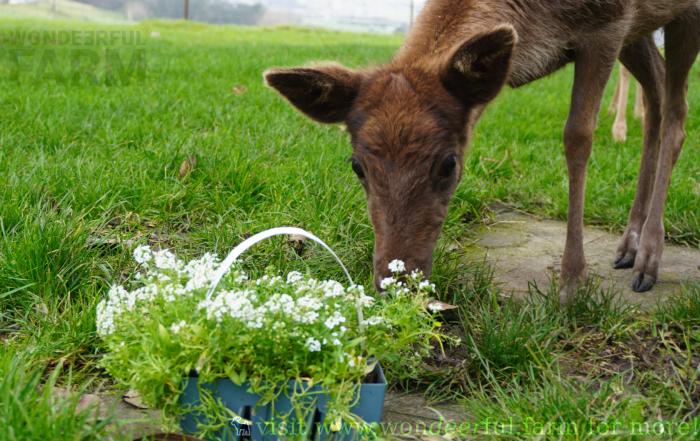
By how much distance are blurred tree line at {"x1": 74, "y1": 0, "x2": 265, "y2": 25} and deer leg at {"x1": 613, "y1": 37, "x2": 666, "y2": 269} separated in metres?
52.4

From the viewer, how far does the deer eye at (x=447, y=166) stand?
3.33 metres

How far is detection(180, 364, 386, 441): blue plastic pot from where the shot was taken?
2.22 metres

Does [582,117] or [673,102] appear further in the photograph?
[673,102]

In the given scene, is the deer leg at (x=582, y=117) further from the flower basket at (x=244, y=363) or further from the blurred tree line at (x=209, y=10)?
the blurred tree line at (x=209, y=10)

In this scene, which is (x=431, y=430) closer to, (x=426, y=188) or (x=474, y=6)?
(x=426, y=188)

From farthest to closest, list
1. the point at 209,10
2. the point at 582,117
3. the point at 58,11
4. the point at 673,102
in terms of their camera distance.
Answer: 1. the point at 209,10
2. the point at 58,11
3. the point at 673,102
4. the point at 582,117

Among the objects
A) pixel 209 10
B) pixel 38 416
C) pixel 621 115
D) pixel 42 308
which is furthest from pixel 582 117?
pixel 209 10

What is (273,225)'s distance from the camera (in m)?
4.09

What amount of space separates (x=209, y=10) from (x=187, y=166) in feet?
196

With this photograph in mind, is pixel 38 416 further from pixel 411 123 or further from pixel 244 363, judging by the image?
pixel 411 123

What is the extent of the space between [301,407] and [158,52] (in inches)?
460

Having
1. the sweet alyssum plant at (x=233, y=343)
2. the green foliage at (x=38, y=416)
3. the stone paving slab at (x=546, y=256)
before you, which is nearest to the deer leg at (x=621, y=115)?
the stone paving slab at (x=546, y=256)

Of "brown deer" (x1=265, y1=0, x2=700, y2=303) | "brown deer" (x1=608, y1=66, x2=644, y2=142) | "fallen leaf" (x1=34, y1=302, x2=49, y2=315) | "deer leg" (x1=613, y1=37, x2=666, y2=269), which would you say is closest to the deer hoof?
"brown deer" (x1=265, y1=0, x2=700, y2=303)

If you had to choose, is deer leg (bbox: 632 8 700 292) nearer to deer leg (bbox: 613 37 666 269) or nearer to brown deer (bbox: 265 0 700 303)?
brown deer (bbox: 265 0 700 303)
